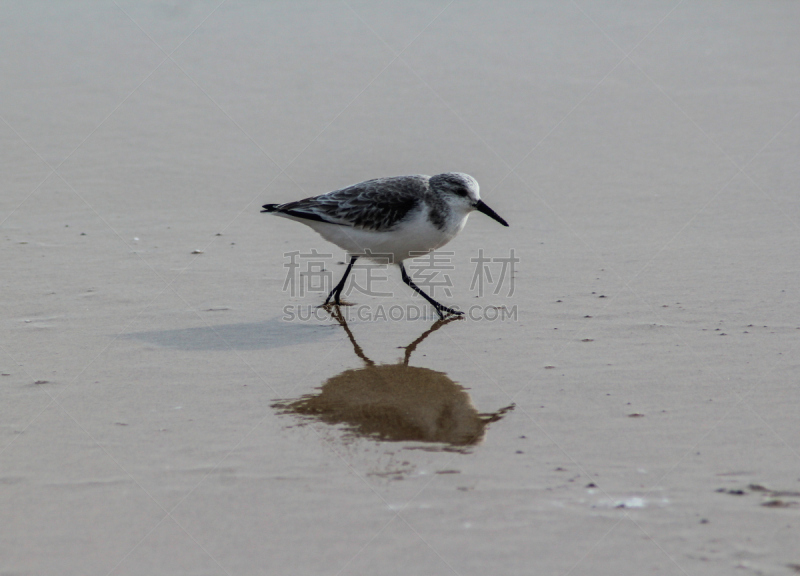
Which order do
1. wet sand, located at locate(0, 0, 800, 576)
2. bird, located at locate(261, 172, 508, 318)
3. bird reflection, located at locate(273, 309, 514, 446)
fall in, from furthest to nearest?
bird, located at locate(261, 172, 508, 318) → bird reflection, located at locate(273, 309, 514, 446) → wet sand, located at locate(0, 0, 800, 576)

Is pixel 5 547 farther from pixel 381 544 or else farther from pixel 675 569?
pixel 675 569

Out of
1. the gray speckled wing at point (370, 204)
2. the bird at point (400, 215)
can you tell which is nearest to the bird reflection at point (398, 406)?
the bird at point (400, 215)

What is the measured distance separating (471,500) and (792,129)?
7167 millimetres

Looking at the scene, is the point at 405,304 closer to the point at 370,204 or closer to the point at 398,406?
the point at 370,204

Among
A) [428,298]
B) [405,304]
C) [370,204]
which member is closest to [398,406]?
[428,298]

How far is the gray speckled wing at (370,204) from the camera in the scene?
6434 millimetres

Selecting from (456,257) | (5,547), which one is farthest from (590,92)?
(5,547)

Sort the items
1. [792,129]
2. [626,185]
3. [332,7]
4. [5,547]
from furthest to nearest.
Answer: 1. [332,7]
2. [792,129]
3. [626,185]
4. [5,547]

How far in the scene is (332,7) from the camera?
13.6 m

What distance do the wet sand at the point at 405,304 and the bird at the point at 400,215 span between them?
0.48 meters

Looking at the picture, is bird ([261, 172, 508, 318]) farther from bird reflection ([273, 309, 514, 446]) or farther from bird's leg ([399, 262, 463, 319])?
bird reflection ([273, 309, 514, 446])

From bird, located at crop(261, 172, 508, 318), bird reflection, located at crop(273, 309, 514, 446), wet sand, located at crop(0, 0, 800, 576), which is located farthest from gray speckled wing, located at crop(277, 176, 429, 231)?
bird reflection, located at crop(273, 309, 514, 446)

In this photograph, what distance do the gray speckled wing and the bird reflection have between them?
1.30 m

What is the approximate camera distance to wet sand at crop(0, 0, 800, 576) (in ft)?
12.2
